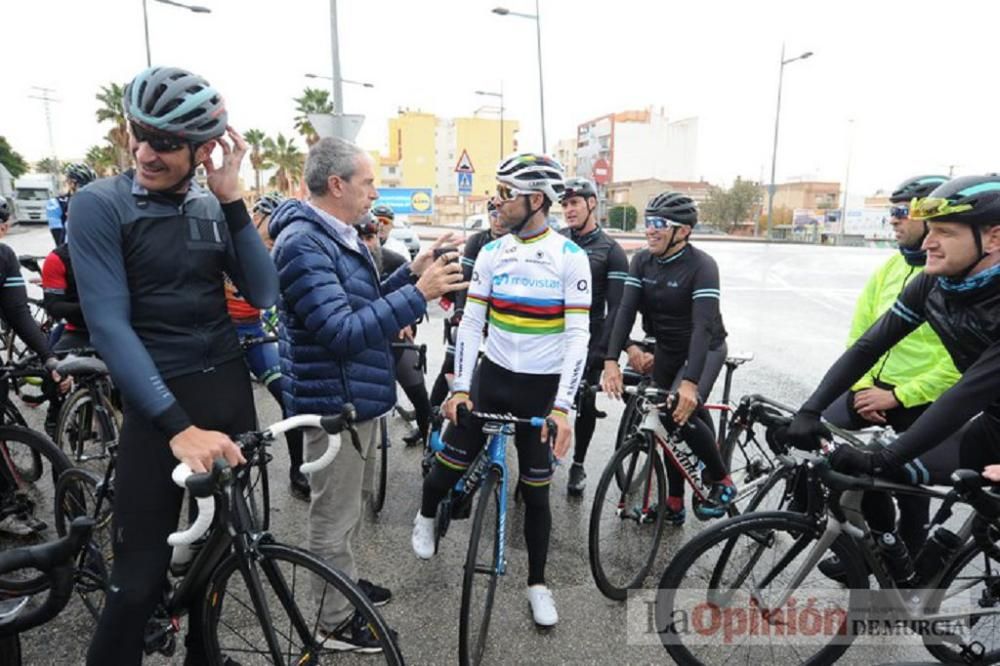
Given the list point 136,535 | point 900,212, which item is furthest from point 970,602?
point 136,535

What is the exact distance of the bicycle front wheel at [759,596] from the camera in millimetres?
2459

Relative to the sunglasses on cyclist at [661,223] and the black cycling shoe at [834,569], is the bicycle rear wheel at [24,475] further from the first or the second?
the black cycling shoe at [834,569]

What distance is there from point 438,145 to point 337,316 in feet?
349

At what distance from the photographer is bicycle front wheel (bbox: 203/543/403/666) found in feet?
6.50

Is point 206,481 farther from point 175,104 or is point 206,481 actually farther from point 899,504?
point 899,504

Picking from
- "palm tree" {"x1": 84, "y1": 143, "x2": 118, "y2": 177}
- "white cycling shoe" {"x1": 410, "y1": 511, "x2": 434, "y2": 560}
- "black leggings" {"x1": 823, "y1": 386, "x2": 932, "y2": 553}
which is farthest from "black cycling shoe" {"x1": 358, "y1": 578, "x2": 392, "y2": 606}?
"palm tree" {"x1": 84, "y1": 143, "x2": 118, "y2": 177}

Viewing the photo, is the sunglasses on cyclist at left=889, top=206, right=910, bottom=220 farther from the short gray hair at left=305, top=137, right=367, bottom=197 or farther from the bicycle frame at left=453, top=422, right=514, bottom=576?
the short gray hair at left=305, top=137, right=367, bottom=197

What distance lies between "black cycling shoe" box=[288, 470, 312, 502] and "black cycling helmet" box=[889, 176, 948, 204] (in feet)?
14.2

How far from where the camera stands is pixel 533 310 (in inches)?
116

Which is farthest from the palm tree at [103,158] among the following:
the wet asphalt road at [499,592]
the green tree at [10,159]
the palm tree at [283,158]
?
the wet asphalt road at [499,592]

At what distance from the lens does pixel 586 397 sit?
4.21 m

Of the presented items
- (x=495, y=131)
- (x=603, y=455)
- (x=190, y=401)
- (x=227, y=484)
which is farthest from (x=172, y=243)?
(x=495, y=131)

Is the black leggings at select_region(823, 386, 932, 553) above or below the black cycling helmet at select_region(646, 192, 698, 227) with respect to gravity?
below

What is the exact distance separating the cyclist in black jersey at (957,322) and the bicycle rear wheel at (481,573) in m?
1.37
